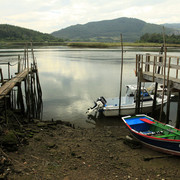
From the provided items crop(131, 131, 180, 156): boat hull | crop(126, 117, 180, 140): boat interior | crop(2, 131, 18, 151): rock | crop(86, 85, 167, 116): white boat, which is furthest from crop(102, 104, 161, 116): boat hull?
crop(2, 131, 18, 151): rock

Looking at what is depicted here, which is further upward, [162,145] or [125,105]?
[125,105]

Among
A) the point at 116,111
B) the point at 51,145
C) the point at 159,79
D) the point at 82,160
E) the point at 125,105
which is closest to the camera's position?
the point at 82,160

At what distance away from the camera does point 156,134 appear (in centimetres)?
952

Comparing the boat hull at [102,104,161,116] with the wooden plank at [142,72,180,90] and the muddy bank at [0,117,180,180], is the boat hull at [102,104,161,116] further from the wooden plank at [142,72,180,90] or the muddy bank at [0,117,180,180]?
the muddy bank at [0,117,180,180]

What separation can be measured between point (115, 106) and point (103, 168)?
24.5 feet

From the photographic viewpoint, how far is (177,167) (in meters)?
7.61

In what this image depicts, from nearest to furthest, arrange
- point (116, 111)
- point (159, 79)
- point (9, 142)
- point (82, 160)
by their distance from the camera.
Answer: point (9, 142) < point (82, 160) < point (159, 79) < point (116, 111)

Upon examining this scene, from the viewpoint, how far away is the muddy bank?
6.69 meters

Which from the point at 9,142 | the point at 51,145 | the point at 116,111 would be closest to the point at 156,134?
the point at 116,111

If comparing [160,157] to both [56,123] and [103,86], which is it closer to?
[56,123]

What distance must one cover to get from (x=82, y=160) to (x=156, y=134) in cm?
422

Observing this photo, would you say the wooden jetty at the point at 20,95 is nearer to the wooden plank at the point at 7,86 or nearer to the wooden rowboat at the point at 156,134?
the wooden plank at the point at 7,86

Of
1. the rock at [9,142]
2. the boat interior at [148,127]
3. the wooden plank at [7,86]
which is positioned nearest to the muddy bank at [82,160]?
the rock at [9,142]

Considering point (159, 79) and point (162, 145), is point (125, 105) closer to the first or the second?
point (159, 79)
